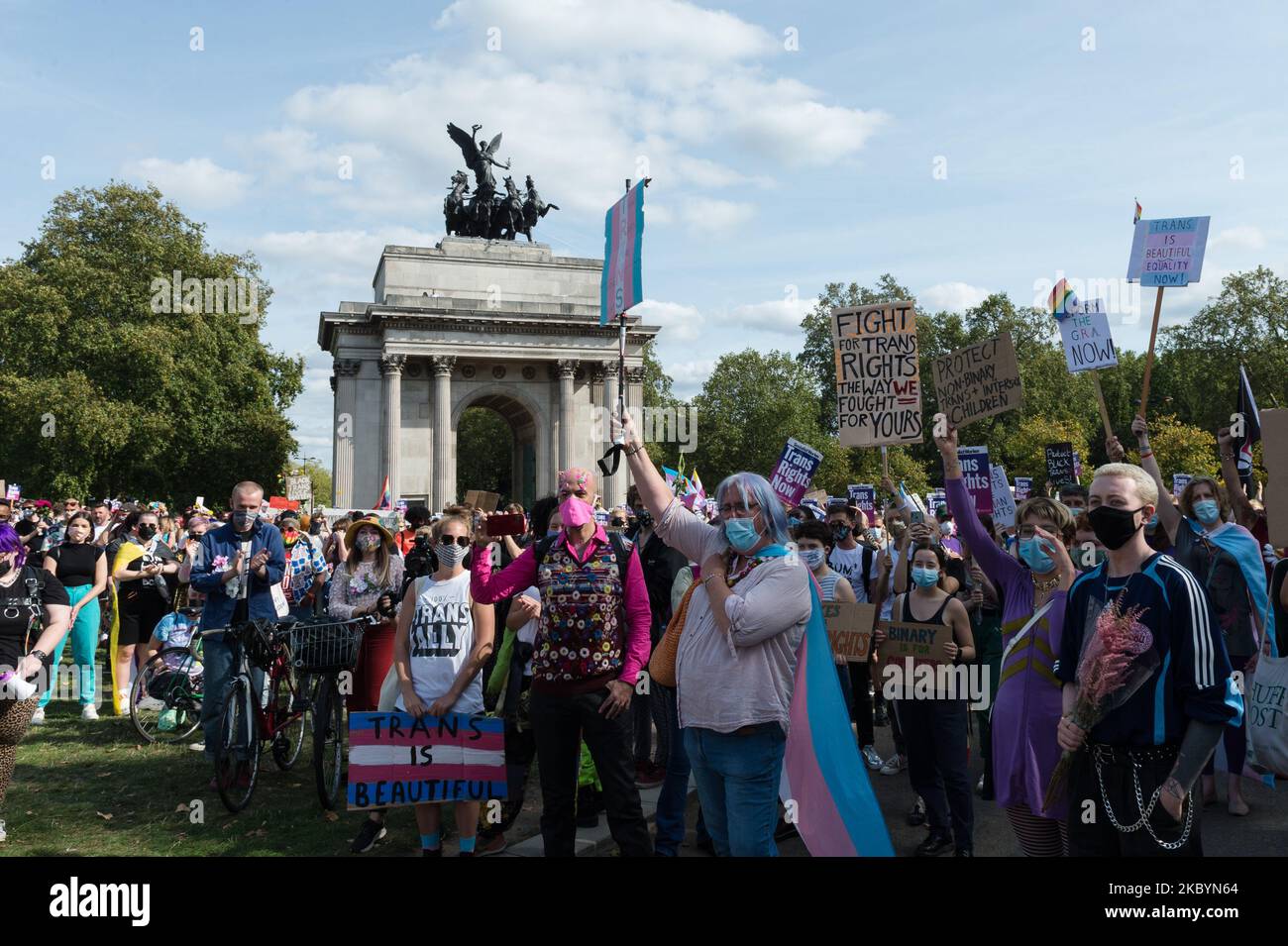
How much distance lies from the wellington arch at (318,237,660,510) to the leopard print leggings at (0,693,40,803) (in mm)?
38604

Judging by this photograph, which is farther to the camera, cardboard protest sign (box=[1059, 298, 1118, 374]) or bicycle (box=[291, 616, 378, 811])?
cardboard protest sign (box=[1059, 298, 1118, 374])

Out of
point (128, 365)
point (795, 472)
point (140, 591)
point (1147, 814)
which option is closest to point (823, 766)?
point (1147, 814)

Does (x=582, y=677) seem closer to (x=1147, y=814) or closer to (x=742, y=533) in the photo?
(x=742, y=533)

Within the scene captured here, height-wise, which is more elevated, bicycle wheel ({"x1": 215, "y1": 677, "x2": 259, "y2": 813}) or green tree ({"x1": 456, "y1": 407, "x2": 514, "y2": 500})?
green tree ({"x1": 456, "y1": 407, "x2": 514, "y2": 500})

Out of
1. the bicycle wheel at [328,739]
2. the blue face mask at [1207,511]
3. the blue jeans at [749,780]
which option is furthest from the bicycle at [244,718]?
the blue face mask at [1207,511]

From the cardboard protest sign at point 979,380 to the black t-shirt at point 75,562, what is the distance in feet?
27.0

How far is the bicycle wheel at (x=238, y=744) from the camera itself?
7.32m

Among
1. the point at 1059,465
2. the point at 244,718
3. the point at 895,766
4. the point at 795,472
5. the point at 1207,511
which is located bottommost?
the point at 895,766

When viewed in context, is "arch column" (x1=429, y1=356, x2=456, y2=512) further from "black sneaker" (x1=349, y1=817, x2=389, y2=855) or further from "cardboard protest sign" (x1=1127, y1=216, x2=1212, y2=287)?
"black sneaker" (x1=349, y1=817, x2=389, y2=855)

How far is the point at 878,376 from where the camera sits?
888 centimetres

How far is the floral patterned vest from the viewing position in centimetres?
523

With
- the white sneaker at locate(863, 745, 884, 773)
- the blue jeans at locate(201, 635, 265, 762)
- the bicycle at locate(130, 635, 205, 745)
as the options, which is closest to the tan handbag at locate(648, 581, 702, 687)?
the blue jeans at locate(201, 635, 265, 762)

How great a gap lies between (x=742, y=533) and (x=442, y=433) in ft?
143
